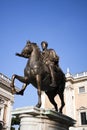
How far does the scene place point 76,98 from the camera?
120 ft

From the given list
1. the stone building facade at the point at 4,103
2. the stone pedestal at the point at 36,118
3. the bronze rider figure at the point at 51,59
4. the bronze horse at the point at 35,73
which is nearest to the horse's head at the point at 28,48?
the bronze horse at the point at 35,73

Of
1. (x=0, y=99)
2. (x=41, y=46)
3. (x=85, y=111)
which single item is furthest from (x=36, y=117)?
(x=85, y=111)

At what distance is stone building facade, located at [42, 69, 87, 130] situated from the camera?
35.1m

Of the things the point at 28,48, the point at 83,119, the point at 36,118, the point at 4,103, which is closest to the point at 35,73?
the point at 28,48

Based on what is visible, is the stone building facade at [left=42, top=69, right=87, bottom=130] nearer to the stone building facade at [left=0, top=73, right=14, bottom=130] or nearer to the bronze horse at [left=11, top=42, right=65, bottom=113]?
the stone building facade at [left=0, top=73, right=14, bottom=130]

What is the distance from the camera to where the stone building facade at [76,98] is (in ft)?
115

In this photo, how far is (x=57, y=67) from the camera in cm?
622

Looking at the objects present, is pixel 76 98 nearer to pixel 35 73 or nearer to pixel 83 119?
pixel 83 119

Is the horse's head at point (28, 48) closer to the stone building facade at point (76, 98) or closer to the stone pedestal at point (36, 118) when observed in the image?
the stone pedestal at point (36, 118)

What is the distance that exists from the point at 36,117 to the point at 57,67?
1.77 metres

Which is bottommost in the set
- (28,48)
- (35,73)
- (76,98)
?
(35,73)

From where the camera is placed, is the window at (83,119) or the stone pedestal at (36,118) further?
the window at (83,119)

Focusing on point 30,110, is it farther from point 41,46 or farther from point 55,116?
point 41,46

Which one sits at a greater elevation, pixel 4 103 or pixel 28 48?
pixel 4 103
